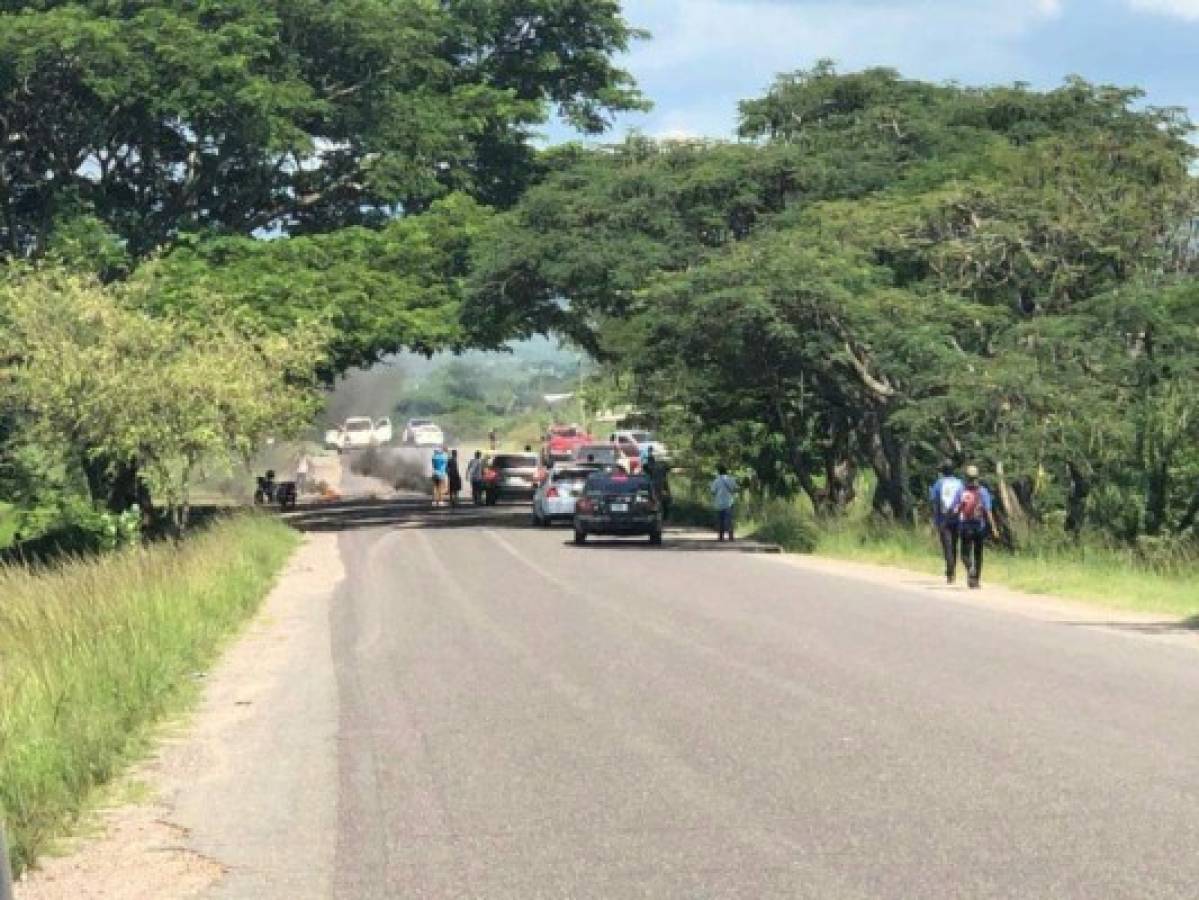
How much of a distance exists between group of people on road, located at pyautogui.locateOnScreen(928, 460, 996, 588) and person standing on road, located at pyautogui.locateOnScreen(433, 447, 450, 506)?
32659mm

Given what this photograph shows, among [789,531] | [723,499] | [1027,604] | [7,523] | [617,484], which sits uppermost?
[617,484]

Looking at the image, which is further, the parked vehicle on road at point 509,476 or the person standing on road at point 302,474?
the person standing on road at point 302,474

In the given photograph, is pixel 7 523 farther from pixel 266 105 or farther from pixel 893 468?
pixel 893 468

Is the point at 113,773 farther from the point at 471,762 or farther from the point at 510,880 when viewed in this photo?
the point at 510,880

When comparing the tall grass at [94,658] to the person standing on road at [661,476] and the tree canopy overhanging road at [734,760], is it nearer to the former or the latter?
the tree canopy overhanging road at [734,760]

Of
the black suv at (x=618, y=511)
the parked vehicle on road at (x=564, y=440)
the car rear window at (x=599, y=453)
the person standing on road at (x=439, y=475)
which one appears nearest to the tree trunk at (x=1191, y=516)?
the black suv at (x=618, y=511)

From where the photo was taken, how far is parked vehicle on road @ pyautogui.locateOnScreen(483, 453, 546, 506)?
Result: 59781mm

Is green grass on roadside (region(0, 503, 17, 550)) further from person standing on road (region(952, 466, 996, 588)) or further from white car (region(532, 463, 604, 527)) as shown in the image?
person standing on road (region(952, 466, 996, 588))

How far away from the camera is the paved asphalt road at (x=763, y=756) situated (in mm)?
7539

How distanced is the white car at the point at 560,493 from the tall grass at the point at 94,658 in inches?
715

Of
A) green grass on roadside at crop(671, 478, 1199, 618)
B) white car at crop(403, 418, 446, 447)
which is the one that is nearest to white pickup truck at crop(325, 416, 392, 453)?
white car at crop(403, 418, 446, 447)

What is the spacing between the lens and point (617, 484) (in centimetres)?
3722

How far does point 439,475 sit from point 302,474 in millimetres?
14760

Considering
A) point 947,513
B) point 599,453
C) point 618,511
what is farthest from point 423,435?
point 947,513
